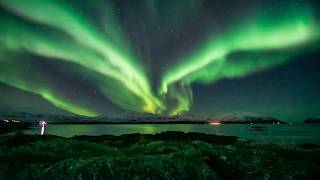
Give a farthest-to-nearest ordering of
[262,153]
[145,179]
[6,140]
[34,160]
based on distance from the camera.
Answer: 1. [6,140]
2. [262,153]
3. [34,160]
4. [145,179]

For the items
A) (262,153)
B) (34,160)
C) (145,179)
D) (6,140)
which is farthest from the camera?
(6,140)

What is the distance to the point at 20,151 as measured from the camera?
12.2m

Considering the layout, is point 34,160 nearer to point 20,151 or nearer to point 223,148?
point 20,151

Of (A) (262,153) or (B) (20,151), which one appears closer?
(B) (20,151)

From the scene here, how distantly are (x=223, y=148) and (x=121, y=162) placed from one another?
4.82 metres

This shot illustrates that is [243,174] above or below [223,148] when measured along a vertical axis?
below

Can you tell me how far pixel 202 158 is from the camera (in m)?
12.4

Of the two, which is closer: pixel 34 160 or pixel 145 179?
pixel 145 179

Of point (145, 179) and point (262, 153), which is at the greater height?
point (262, 153)

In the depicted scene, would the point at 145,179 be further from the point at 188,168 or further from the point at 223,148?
the point at 223,148

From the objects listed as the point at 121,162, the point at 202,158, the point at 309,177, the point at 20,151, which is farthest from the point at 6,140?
the point at 309,177

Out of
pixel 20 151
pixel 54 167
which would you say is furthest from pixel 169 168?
pixel 20 151

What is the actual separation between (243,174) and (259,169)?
26.7 inches

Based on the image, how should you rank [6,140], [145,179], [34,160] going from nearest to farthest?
[145,179] < [34,160] < [6,140]
